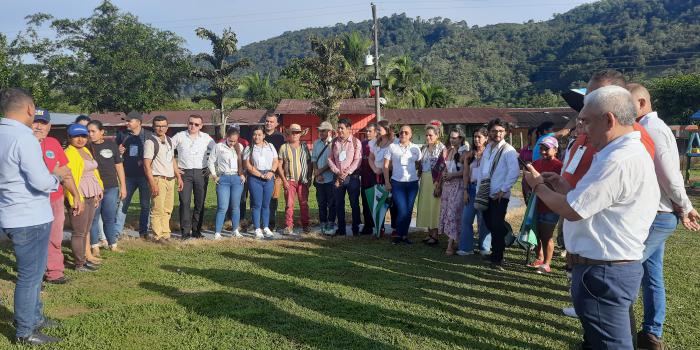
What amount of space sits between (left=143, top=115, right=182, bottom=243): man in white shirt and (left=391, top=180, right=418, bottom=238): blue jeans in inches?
128

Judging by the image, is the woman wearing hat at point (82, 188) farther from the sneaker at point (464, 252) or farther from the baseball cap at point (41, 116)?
the sneaker at point (464, 252)

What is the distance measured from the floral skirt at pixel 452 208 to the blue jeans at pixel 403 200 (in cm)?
50

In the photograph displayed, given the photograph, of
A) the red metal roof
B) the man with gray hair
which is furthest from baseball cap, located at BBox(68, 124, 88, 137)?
the red metal roof

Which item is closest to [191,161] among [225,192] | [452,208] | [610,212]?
[225,192]

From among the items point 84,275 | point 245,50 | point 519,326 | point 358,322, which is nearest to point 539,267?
point 519,326

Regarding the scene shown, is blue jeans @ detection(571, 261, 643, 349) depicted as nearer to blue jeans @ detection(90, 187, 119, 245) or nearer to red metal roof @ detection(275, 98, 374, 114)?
blue jeans @ detection(90, 187, 119, 245)

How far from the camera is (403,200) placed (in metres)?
7.39

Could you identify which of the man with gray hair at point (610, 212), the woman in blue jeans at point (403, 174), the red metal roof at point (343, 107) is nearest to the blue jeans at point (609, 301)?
the man with gray hair at point (610, 212)

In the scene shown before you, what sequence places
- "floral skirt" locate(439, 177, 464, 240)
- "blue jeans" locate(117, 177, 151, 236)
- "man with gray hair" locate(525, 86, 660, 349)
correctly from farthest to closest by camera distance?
1. "blue jeans" locate(117, 177, 151, 236)
2. "floral skirt" locate(439, 177, 464, 240)
3. "man with gray hair" locate(525, 86, 660, 349)

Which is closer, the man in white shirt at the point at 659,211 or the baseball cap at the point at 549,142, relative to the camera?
the man in white shirt at the point at 659,211

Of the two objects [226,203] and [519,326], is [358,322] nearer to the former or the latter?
[519,326]

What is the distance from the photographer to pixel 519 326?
4.26 m

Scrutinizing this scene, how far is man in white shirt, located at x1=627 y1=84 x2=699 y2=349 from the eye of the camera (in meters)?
3.48

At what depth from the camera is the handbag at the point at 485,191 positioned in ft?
19.7
